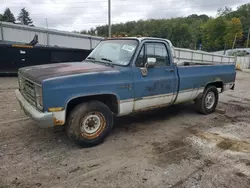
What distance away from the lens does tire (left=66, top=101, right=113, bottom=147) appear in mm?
3660

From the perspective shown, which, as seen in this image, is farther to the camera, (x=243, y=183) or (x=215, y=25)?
(x=215, y=25)

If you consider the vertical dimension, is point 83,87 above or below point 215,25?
below

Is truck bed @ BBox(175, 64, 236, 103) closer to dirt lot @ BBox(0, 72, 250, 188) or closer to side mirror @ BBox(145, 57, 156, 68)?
dirt lot @ BBox(0, 72, 250, 188)

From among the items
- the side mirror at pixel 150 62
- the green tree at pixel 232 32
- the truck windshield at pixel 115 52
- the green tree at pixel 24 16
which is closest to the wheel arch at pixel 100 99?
the truck windshield at pixel 115 52

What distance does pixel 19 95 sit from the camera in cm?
448

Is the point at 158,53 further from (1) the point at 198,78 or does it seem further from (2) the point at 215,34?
(2) the point at 215,34

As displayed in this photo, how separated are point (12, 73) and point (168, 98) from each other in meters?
10.0

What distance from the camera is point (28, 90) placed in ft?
12.9

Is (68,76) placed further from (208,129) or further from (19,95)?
(208,129)

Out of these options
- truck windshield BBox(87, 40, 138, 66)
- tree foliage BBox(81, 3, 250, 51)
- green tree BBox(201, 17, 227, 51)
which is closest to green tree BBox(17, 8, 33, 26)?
tree foliage BBox(81, 3, 250, 51)

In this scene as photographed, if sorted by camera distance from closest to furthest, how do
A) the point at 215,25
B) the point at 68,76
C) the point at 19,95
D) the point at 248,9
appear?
the point at 68,76 < the point at 19,95 < the point at 215,25 < the point at 248,9

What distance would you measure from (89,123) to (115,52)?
5.42ft

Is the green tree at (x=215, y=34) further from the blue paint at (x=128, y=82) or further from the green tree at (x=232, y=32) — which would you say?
the blue paint at (x=128, y=82)

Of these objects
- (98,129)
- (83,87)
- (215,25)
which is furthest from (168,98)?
(215,25)
